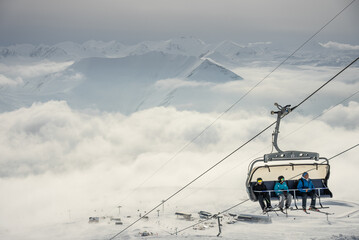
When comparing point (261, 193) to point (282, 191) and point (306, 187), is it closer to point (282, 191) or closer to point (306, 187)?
point (282, 191)

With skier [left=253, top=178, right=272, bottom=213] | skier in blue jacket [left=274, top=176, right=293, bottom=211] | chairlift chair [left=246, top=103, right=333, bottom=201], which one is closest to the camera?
chairlift chair [left=246, top=103, right=333, bottom=201]

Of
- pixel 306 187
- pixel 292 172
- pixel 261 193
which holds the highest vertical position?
pixel 292 172

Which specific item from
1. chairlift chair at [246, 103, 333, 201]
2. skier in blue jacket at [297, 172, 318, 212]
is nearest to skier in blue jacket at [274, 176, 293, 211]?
chairlift chair at [246, 103, 333, 201]

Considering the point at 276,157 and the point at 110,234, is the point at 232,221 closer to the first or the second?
the point at 110,234

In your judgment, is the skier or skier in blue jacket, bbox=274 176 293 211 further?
skier in blue jacket, bbox=274 176 293 211

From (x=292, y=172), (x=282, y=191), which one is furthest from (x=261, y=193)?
(x=292, y=172)

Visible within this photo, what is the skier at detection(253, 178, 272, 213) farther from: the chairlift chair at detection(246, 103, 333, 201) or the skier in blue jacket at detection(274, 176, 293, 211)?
the skier in blue jacket at detection(274, 176, 293, 211)

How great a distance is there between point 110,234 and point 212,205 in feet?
210

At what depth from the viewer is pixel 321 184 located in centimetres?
2392

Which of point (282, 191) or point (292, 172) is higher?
point (292, 172)

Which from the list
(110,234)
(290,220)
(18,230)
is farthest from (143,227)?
(18,230)

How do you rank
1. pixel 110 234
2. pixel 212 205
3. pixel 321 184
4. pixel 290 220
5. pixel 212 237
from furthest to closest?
1. pixel 212 205
2. pixel 290 220
3. pixel 110 234
4. pixel 212 237
5. pixel 321 184

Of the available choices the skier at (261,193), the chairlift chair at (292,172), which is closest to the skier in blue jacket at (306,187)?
the chairlift chair at (292,172)

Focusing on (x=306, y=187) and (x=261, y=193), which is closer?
(x=261, y=193)
